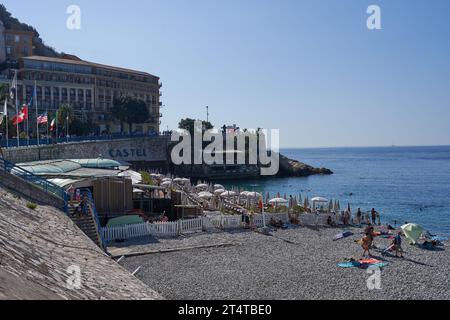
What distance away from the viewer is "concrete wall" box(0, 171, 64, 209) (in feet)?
64.8

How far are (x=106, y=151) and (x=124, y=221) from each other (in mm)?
46370

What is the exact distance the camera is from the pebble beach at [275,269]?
636 inches

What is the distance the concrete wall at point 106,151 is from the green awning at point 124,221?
63.9 ft

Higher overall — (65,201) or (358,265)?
(65,201)

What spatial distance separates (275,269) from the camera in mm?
19078

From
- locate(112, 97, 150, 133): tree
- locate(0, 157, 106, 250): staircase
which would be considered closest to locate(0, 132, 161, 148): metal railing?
locate(112, 97, 150, 133): tree

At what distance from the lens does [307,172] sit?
339 feet

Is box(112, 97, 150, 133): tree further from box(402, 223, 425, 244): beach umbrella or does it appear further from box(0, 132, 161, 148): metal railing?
box(402, 223, 425, 244): beach umbrella

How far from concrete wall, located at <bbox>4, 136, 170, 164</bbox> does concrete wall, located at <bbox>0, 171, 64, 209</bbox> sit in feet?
67.8

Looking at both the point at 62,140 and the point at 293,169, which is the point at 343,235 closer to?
the point at 62,140

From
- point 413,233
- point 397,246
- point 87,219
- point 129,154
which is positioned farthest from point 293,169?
point 87,219

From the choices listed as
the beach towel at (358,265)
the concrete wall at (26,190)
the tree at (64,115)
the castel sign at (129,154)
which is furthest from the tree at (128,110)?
the beach towel at (358,265)

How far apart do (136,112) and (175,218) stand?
64049 mm

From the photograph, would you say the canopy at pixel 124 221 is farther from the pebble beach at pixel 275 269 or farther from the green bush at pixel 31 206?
the green bush at pixel 31 206
